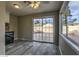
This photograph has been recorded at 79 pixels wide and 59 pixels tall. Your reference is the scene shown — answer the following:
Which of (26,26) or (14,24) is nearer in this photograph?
(26,26)

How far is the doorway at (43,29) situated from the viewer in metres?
7.56

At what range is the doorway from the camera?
7559 millimetres

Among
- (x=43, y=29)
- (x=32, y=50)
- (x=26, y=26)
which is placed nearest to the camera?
(x=32, y=50)

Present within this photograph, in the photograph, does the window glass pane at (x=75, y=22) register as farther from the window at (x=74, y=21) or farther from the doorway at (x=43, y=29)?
the doorway at (x=43, y=29)

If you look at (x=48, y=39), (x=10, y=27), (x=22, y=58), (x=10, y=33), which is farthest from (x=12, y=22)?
(x=22, y=58)

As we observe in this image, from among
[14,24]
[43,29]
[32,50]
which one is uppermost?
[14,24]

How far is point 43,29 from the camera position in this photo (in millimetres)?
8008

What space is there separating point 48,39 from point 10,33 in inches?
92.1

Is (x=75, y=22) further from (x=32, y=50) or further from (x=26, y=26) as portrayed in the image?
(x=26, y=26)

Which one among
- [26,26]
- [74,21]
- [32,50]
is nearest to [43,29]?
[26,26]

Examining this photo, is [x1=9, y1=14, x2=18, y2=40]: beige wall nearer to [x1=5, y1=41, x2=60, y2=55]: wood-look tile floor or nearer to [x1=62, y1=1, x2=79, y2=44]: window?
[x1=5, y1=41, x2=60, y2=55]: wood-look tile floor

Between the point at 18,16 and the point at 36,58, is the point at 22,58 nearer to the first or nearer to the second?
the point at 36,58

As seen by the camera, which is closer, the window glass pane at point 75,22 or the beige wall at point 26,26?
the window glass pane at point 75,22

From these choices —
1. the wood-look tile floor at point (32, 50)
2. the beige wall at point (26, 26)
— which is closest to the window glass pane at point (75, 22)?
the wood-look tile floor at point (32, 50)
